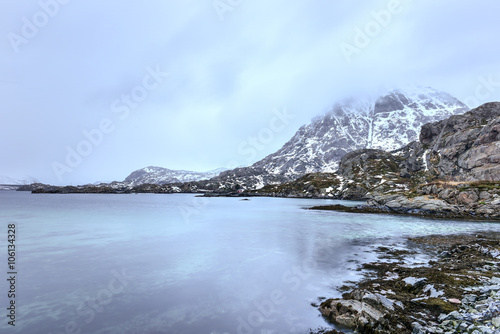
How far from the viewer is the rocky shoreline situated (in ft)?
36.0

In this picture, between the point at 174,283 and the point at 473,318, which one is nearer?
the point at 473,318

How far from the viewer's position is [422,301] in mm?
13586

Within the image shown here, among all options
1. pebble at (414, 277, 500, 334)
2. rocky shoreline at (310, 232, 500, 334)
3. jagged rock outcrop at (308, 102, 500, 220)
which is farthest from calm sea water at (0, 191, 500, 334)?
jagged rock outcrop at (308, 102, 500, 220)

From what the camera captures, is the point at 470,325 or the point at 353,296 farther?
the point at 353,296

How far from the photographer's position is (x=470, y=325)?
10367mm

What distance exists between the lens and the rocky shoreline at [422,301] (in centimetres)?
1098

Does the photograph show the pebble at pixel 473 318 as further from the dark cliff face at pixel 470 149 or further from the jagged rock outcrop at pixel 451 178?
the dark cliff face at pixel 470 149

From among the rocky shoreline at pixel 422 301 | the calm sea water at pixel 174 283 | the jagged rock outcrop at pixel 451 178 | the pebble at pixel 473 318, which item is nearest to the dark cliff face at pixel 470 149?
the jagged rock outcrop at pixel 451 178

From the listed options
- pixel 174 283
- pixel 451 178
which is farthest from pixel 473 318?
pixel 451 178

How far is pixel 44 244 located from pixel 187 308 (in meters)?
26.1

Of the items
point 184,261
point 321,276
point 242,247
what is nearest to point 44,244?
point 184,261

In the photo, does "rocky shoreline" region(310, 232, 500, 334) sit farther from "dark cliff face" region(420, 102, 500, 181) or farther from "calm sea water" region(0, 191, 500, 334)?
"dark cliff face" region(420, 102, 500, 181)

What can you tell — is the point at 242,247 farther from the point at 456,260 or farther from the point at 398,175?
the point at 398,175

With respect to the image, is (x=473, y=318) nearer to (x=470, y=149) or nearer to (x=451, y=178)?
(x=470, y=149)
